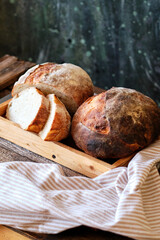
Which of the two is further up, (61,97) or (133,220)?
(61,97)

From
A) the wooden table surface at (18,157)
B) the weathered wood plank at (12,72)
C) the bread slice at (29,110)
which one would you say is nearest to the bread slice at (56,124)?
the bread slice at (29,110)

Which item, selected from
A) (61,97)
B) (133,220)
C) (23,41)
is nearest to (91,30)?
(23,41)

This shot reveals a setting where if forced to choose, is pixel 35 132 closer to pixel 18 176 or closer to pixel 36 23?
pixel 18 176

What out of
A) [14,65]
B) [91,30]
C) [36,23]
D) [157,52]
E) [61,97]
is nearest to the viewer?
[61,97]

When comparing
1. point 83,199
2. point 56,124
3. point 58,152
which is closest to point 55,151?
point 58,152

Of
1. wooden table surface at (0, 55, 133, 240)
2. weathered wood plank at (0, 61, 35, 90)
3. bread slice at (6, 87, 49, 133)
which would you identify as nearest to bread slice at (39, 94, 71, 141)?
bread slice at (6, 87, 49, 133)

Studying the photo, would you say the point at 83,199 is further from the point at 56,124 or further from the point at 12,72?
the point at 12,72

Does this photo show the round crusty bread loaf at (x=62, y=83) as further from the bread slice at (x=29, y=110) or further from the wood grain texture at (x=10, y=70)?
the wood grain texture at (x=10, y=70)
